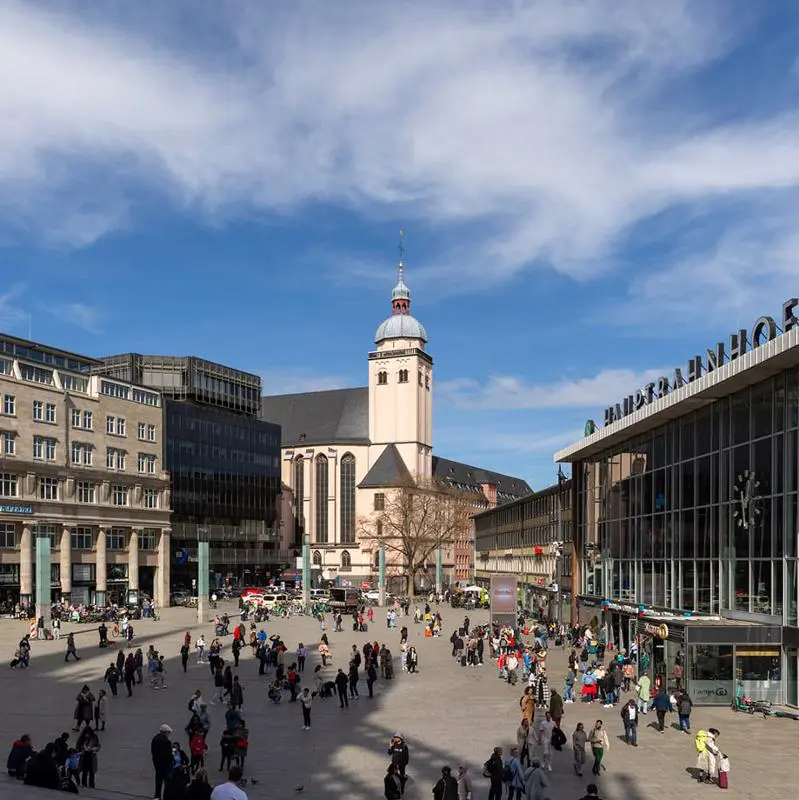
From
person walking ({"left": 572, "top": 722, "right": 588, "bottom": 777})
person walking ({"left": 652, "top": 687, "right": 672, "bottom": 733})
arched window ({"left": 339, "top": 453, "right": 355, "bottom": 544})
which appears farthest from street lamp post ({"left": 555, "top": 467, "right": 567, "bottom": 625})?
arched window ({"left": 339, "top": 453, "right": 355, "bottom": 544})

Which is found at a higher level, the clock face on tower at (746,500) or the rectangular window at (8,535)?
the clock face on tower at (746,500)

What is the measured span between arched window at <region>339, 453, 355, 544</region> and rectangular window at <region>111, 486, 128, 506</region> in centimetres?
7038

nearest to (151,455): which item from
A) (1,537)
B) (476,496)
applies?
(1,537)

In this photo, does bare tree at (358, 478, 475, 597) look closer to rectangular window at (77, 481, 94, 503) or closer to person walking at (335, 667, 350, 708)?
rectangular window at (77, 481, 94, 503)

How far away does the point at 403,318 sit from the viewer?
16788 cm

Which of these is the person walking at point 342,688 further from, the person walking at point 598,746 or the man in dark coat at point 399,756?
the man in dark coat at point 399,756

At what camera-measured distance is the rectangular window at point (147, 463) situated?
91.5 meters

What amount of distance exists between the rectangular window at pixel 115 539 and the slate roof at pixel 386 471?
67.7 meters

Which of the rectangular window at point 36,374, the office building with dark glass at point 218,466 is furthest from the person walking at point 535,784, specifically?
the office building with dark glass at point 218,466

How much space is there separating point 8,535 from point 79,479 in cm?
857

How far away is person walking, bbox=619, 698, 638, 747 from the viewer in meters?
26.2

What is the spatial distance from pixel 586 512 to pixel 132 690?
102 feet

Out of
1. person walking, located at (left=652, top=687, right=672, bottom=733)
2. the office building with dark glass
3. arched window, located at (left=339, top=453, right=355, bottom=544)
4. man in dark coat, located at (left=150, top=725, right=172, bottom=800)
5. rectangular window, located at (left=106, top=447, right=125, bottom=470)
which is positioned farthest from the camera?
arched window, located at (left=339, top=453, right=355, bottom=544)

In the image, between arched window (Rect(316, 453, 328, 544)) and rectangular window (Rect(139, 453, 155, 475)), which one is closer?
rectangular window (Rect(139, 453, 155, 475))
